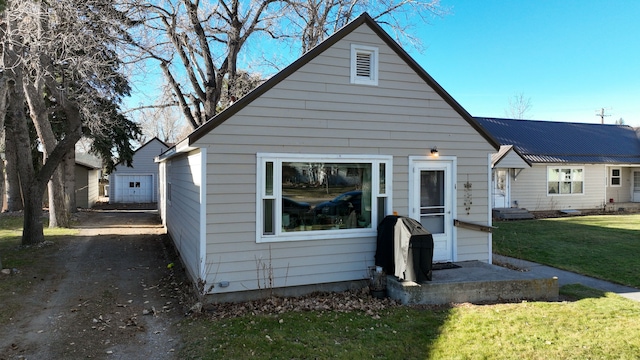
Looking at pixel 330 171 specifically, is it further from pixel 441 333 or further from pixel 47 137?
pixel 47 137

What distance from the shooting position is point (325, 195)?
21.6ft

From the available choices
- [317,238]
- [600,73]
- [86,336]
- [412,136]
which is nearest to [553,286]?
[412,136]

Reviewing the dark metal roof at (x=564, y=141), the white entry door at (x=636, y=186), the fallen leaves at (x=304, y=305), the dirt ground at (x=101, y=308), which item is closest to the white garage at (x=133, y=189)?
the dirt ground at (x=101, y=308)

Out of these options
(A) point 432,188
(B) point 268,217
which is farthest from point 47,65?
(A) point 432,188

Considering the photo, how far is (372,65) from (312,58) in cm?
117

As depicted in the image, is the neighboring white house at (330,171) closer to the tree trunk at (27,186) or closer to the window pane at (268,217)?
the window pane at (268,217)

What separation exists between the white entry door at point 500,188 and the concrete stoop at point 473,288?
40.3ft

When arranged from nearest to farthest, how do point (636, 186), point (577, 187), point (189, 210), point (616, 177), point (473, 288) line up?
point (473, 288) → point (189, 210) → point (577, 187) → point (616, 177) → point (636, 186)

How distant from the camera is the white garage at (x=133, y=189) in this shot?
28422mm

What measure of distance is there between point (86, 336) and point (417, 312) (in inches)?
174

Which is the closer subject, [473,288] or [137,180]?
[473,288]

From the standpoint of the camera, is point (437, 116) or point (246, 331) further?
point (437, 116)

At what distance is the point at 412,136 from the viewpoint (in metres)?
7.21

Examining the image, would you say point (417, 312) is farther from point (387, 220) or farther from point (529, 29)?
point (529, 29)
